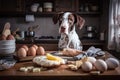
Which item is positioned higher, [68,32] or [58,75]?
[68,32]

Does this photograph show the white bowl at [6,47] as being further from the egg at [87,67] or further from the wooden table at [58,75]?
the egg at [87,67]

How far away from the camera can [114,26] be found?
3.90 m

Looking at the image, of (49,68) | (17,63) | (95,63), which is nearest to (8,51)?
(17,63)

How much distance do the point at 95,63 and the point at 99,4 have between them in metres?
3.04

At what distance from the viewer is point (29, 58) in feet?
6.20

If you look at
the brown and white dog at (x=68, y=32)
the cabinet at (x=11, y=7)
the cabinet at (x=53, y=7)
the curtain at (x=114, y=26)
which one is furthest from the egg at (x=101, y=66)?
the cabinet at (x=11, y=7)

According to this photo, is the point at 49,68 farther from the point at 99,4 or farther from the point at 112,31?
the point at 99,4

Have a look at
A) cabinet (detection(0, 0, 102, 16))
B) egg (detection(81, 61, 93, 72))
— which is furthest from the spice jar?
egg (detection(81, 61, 93, 72))

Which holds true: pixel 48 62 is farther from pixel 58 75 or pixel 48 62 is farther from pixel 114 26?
pixel 114 26

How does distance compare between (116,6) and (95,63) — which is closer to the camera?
(95,63)

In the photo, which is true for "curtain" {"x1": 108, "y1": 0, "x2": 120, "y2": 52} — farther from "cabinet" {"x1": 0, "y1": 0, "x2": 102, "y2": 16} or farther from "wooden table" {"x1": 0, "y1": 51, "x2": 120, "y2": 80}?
"wooden table" {"x1": 0, "y1": 51, "x2": 120, "y2": 80}

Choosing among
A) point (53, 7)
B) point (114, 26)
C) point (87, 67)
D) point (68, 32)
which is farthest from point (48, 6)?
point (87, 67)

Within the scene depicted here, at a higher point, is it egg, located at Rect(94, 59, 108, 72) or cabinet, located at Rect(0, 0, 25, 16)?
cabinet, located at Rect(0, 0, 25, 16)

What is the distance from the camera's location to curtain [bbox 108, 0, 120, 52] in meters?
3.85
